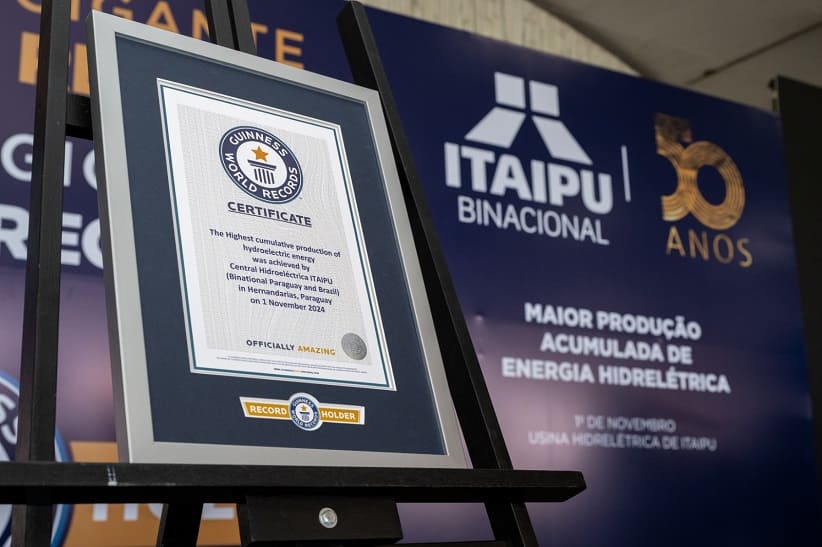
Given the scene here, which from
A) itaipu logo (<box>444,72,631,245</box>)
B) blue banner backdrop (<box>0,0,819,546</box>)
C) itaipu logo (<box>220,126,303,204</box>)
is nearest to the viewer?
itaipu logo (<box>220,126,303,204</box>)

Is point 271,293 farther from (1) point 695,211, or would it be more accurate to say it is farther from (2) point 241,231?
(1) point 695,211

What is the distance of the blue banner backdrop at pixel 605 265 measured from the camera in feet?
10.2

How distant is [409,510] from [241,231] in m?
1.91

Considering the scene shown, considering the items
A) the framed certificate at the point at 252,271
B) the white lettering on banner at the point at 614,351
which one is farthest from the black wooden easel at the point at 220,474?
the white lettering on banner at the point at 614,351

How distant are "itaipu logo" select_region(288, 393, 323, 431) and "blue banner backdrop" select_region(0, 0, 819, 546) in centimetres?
166

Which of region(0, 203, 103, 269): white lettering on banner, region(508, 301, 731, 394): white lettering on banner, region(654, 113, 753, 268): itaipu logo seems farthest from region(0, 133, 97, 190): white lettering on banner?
region(654, 113, 753, 268): itaipu logo

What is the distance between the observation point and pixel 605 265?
3516mm

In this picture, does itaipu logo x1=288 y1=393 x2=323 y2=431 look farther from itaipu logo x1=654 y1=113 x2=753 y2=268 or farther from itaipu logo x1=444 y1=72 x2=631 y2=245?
itaipu logo x1=654 y1=113 x2=753 y2=268

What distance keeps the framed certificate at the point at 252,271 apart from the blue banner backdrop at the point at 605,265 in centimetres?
148

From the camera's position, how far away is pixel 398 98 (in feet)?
10.3

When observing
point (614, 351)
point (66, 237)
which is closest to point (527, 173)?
point (614, 351)

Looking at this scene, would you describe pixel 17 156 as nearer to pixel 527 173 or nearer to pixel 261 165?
pixel 261 165

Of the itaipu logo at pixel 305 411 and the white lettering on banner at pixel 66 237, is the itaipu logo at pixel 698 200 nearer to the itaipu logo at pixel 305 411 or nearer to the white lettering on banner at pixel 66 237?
the white lettering on banner at pixel 66 237

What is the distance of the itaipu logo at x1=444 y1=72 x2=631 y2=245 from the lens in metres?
3.26
